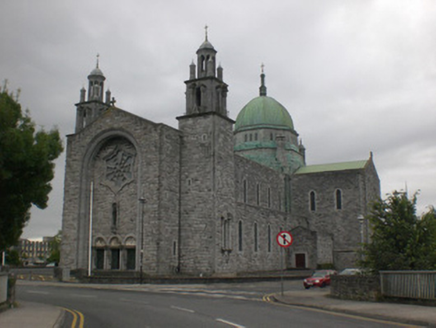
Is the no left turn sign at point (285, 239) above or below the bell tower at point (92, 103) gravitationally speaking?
below

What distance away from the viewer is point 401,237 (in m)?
19.4

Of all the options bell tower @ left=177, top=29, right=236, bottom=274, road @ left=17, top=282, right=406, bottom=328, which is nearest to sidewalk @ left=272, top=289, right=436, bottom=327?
road @ left=17, top=282, right=406, bottom=328

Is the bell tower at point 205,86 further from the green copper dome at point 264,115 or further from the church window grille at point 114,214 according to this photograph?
the green copper dome at point 264,115

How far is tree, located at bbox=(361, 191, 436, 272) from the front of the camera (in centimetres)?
1895

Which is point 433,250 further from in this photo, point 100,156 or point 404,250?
point 100,156

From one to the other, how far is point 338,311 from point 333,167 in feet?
153

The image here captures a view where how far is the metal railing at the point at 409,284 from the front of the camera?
16172 mm

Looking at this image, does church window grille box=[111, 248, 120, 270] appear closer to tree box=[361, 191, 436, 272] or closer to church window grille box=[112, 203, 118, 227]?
church window grille box=[112, 203, 118, 227]

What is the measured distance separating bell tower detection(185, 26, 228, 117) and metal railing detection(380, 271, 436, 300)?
25.7 m

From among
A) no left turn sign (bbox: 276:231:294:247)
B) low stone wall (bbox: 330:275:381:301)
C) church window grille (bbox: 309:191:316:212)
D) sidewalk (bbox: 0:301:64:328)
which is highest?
church window grille (bbox: 309:191:316:212)

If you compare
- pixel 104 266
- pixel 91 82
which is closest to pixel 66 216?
pixel 104 266

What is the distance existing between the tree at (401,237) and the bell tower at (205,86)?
2330 centimetres

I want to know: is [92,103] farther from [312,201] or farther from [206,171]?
[312,201]

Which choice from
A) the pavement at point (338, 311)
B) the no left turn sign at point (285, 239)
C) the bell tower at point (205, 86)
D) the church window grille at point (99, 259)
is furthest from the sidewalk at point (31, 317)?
the bell tower at point (205, 86)
